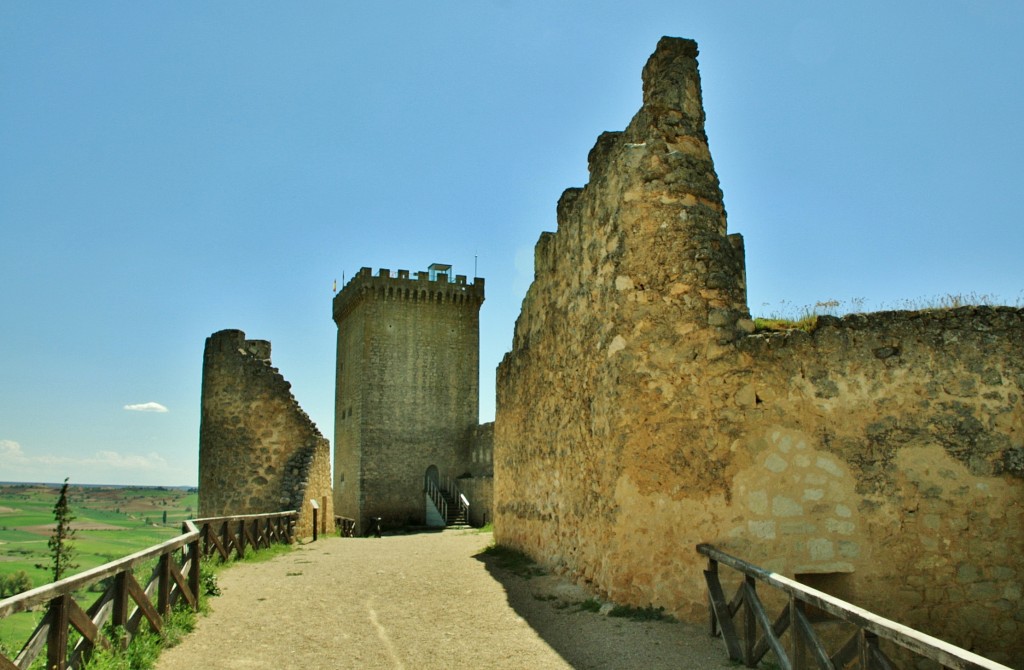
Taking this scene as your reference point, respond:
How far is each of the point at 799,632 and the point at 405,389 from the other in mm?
31746

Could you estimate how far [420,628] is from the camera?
7215mm

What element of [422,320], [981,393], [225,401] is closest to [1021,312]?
[981,393]

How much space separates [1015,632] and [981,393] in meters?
2.04

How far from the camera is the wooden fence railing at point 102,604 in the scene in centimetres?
461

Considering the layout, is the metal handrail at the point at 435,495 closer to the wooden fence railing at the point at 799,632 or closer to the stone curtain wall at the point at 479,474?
the stone curtain wall at the point at 479,474

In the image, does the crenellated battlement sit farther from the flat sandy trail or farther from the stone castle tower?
the flat sandy trail

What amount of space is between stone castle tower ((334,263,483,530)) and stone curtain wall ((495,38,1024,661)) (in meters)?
28.3

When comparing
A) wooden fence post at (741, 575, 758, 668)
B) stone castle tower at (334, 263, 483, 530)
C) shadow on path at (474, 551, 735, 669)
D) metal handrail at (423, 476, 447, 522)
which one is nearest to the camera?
wooden fence post at (741, 575, 758, 668)

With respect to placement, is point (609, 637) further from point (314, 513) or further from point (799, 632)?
point (314, 513)

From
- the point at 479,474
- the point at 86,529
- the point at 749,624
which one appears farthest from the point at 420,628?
the point at 86,529

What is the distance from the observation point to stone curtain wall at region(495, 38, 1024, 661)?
681 centimetres

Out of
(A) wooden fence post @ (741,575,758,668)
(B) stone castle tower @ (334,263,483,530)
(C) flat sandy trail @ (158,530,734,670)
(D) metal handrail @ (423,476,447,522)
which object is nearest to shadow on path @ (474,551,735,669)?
(C) flat sandy trail @ (158,530,734,670)

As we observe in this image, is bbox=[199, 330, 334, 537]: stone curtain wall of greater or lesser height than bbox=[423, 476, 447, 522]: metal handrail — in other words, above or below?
above

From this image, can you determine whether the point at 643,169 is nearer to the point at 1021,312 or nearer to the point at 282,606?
the point at 1021,312
